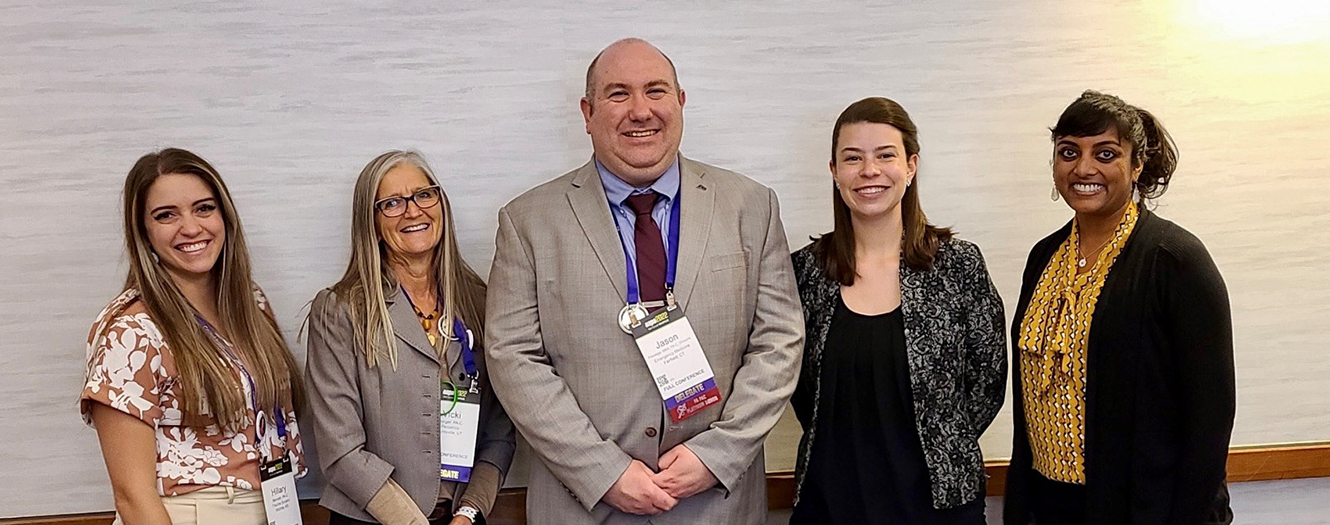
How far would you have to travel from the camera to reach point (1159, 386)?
235cm

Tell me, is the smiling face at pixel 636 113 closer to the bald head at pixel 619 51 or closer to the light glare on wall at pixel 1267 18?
the bald head at pixel 619 51

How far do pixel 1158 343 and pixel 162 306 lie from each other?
2.30 metres

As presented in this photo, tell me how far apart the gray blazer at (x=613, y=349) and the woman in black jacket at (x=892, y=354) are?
0.14 m

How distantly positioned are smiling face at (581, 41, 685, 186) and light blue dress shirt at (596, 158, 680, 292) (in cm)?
2

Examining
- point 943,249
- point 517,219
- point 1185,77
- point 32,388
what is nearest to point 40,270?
point 32,388

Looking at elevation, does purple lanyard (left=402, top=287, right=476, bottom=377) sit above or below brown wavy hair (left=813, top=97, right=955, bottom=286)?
below

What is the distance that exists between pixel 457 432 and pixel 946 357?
50.0 inches

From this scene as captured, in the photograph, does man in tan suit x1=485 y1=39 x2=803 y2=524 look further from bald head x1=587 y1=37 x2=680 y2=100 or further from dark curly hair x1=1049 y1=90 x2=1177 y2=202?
dark curly hair x1=1049 y1=90 x2=1177 y2=202

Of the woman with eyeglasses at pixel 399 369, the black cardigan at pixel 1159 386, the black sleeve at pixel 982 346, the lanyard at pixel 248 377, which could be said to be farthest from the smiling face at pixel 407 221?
the black cardigan at pixel 1159 386

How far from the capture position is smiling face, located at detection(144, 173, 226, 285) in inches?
97.3

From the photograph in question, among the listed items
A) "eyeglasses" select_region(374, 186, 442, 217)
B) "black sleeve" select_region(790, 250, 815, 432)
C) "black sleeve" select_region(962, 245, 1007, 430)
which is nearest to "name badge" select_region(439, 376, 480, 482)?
"eyeglasses" select_region(374, 186, 442, 217)

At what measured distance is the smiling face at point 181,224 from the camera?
2.47 metres

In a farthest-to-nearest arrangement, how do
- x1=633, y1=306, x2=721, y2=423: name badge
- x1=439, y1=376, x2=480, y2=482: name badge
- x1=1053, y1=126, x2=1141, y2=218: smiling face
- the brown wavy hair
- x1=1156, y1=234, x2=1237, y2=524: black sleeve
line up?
x1=439, y1=376, x2=480, y2=482: name badge
the brown wavy hair
x1=633, y1=306, x2=721, y2=423: name badge
x1=1053, y1=126, x2=1141, y2=218: smiling face
x1=1156, y1=234, x2=1237, y2=524: black sleeve

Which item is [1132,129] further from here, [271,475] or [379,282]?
[271,475]
